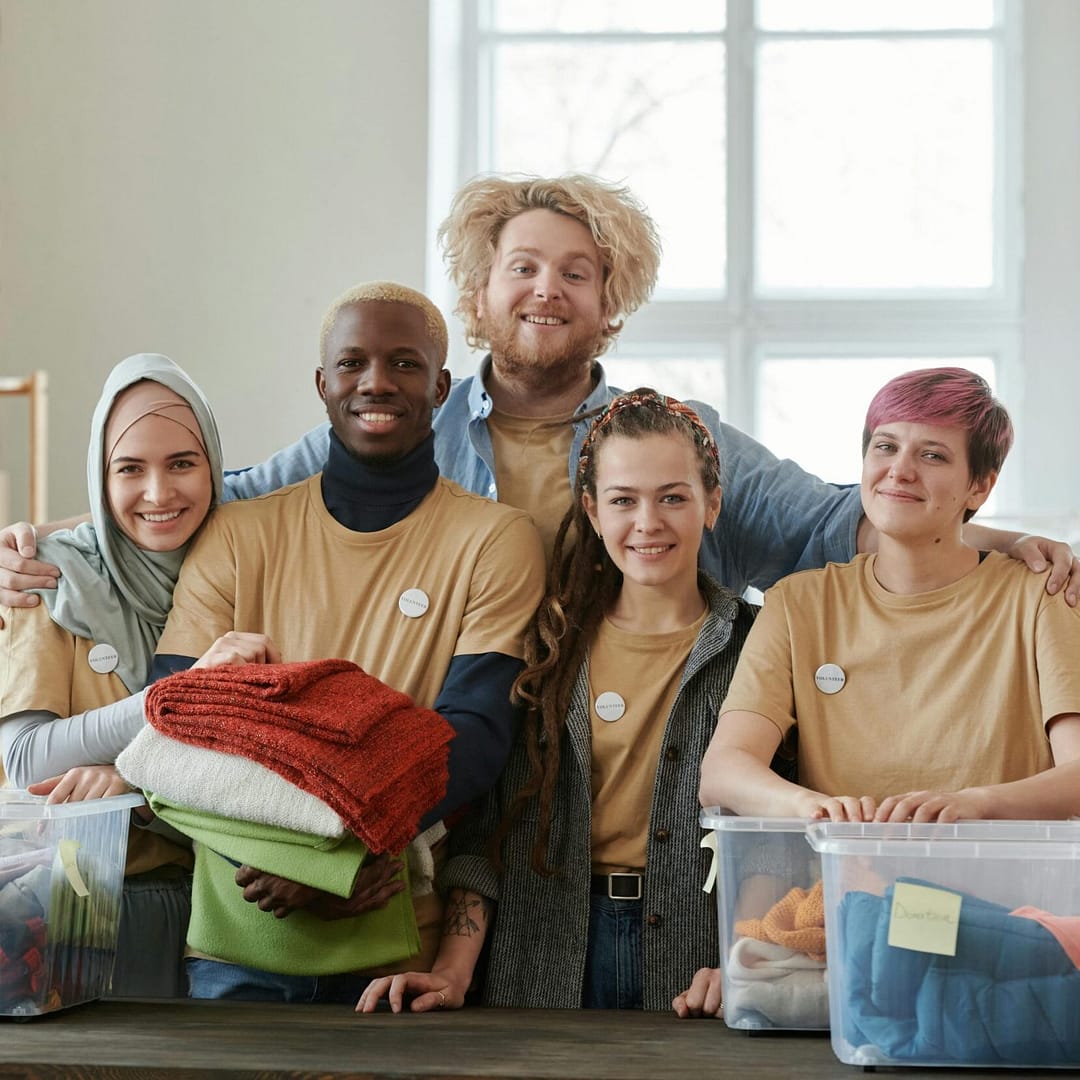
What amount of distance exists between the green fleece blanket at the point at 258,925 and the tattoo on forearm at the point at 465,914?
0.11 meters

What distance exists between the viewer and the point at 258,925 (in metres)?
1.71

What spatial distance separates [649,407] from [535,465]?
335mm

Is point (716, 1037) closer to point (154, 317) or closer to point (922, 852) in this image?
point (922, 852)

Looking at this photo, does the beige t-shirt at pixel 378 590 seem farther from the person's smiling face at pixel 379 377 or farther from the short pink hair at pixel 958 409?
the short pink hair at pixel 958 409

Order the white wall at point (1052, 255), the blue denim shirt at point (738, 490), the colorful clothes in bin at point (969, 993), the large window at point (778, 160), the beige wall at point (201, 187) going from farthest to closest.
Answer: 1. the large window at point (778, 160)
2. the white wall at point (1052, 255)
3. the beige wall at point (201, 187)
4. the blue denim shirt at point (738, 490)
5. the colorful clothes in bin at point (969, 993)

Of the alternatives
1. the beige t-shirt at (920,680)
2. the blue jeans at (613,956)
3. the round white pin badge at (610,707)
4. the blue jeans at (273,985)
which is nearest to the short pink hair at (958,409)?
the beige t-shirt at (920,680)

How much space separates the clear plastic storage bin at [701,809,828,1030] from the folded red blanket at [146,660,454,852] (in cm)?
35

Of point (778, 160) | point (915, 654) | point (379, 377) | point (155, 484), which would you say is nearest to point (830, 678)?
point (915, 654)

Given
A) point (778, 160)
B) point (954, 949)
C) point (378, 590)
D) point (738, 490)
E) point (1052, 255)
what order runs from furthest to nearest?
1. point (778, 160)
2. point (1052, 255)
3. point (738, 490)
4. point (378, 590)
5. point (954, 949)

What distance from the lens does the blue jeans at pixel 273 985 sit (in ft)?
5.81

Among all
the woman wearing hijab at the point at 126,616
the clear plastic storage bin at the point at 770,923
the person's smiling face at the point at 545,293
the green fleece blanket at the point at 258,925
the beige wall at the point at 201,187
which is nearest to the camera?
the clear plastic storage bin at the point at 770,923

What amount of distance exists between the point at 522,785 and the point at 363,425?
544 millimetres

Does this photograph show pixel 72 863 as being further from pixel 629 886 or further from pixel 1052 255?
pixel 1052 255

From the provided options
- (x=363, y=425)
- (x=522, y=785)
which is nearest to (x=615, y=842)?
(x=522, y=785)
